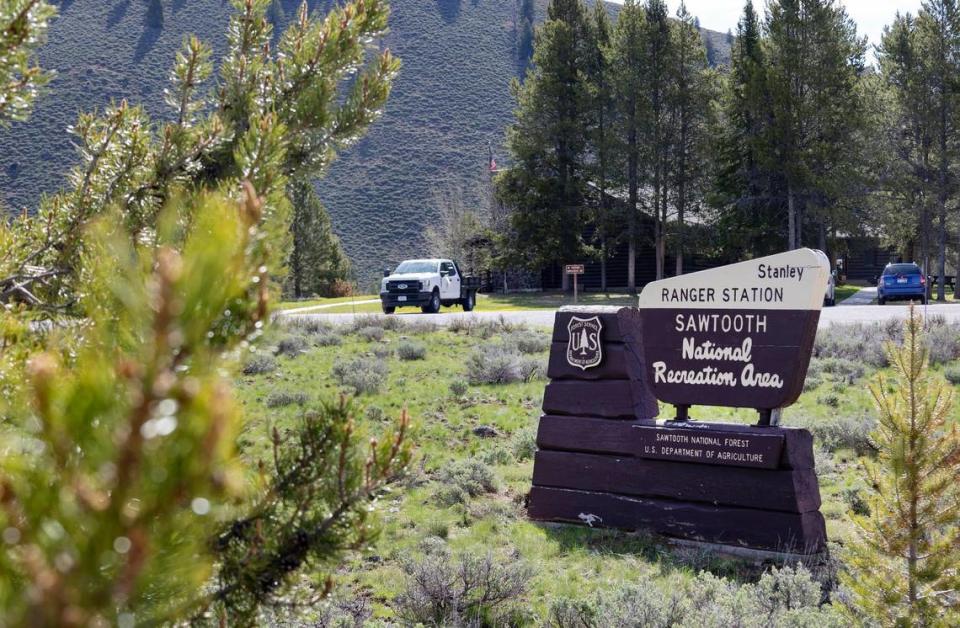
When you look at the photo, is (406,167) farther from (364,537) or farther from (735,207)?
(364,537)

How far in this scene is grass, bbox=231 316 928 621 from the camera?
6.29 m

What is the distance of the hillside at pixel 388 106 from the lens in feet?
234

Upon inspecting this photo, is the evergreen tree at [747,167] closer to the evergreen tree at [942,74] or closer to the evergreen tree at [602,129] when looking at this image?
the evergreen tree at [602,129]

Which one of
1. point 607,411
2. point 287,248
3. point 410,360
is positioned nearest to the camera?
point 287,248

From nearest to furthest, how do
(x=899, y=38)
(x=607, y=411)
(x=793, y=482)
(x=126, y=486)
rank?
(x=126, y=486)
(x=793, y=482)
(x=607, y=411)
(x=899, y=38)

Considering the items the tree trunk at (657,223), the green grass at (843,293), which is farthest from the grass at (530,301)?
the green grass at (843,293)

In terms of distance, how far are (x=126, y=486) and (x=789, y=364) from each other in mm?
6244

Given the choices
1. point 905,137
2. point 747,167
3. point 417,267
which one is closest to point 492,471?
point 417,267

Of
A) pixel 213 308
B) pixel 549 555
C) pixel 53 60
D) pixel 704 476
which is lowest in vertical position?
pixel 549 555

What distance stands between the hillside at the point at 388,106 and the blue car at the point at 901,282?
44.3 meters

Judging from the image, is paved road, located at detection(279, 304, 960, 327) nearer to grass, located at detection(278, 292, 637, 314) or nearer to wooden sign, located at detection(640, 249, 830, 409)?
grass, located at detection(278, 292, 637, 314)

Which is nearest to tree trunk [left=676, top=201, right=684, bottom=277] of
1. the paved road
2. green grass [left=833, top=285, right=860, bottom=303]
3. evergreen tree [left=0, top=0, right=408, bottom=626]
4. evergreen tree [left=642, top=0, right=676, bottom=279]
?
evergreen tree [left=642, top=0, right=676, bottom=279]

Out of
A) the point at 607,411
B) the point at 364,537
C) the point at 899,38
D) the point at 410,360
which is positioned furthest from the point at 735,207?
the point at 364,537

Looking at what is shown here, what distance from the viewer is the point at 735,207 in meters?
39.8
